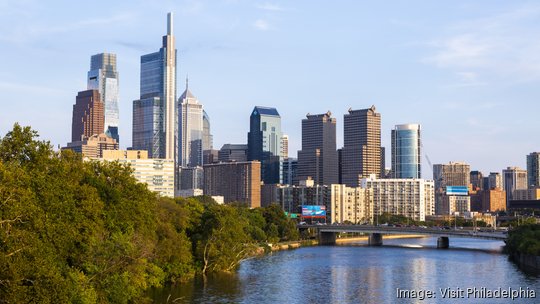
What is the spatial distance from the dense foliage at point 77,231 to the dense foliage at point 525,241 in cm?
5120

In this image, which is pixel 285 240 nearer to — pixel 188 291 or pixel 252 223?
pixel 252 223

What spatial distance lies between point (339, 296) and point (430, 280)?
20.5 metres

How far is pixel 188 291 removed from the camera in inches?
3403

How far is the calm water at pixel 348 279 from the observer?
8425cm

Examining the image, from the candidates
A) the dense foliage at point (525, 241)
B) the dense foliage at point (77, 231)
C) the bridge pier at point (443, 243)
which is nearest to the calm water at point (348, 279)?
the dense foliage at point (525, 241)

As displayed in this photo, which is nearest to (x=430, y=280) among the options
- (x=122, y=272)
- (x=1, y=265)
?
(x=122, y=272)

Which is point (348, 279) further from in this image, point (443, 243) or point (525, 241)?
point (443, 243)

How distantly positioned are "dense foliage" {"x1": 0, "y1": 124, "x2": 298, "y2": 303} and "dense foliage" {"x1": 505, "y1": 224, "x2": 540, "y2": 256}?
5120cm

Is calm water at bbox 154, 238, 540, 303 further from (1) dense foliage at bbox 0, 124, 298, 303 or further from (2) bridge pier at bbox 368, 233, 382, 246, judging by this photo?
(2) bridge pier at bbox 368, 233, 382, 246

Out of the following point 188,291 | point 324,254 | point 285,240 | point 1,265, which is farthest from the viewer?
point 285,240

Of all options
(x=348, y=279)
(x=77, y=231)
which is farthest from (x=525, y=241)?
(x=77, y=231)

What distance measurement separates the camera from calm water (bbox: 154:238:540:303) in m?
84.2

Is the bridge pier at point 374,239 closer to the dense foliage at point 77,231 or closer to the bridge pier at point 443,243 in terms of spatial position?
the bridge pier at point 443,243

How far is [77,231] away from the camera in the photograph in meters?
64.4
